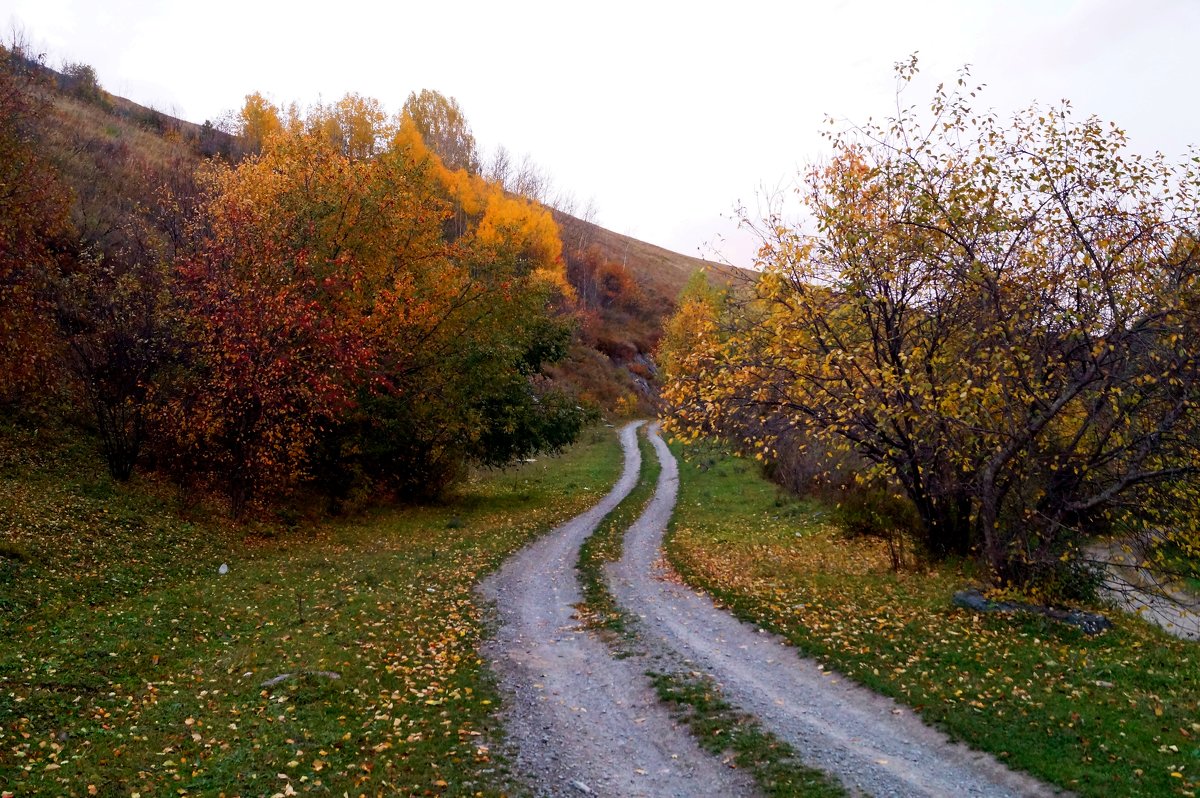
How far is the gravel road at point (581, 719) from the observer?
28.0 ft

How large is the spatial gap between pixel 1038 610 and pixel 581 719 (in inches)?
365

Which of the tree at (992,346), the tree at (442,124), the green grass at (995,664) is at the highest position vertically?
the tree at (442,124)

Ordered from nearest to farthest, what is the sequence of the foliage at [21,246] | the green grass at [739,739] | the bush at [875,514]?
the green grass at [739,739] → the foliage at [21,246] → the bush at [875,514]

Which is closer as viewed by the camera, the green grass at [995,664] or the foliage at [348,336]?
the green grass at [995,664]

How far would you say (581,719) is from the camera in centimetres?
1034

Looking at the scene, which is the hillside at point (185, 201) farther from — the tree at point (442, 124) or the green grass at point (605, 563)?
the tree at point (442, 124)

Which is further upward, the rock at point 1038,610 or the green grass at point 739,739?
the rock at point 1038,610

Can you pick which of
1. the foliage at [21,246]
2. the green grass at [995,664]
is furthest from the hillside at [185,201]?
the green grass at [995,664]

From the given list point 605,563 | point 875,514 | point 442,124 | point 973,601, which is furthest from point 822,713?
point 442,124

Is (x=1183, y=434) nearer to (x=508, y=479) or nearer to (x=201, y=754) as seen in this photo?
(x=201, y=754)

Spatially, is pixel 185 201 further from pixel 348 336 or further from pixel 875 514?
pixel 875 514

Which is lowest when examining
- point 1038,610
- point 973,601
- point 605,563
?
point 605,563

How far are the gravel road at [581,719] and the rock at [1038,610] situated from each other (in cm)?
714

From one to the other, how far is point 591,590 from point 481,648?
4.79 metres
